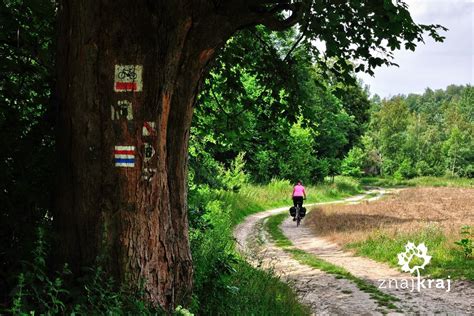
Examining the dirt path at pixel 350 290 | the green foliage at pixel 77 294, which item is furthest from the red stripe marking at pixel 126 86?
the dirt path at pixel 350 290

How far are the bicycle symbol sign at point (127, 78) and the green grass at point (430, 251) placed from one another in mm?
8686

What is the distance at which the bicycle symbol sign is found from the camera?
13.0 ft

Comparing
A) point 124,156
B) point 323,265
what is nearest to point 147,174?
point 124,156

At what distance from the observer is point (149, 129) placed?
4090mm

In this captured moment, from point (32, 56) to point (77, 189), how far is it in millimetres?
1913

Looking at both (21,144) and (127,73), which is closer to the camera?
(127,73)

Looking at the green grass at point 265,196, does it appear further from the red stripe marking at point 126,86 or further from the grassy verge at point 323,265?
the red stripe marking at point 126,86

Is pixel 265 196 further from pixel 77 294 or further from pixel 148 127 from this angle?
pixel 77 294

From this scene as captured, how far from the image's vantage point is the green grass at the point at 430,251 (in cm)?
1063

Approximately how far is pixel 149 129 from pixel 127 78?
46 cm

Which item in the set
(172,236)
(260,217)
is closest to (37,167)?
(172,236)

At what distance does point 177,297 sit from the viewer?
4.45 meters

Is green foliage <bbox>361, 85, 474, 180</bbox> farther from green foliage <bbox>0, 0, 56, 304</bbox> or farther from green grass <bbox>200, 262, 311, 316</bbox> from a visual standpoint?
green foliage <bbox>0, 0, 56, 304</bbox>

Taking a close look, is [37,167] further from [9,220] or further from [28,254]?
[28,254]
